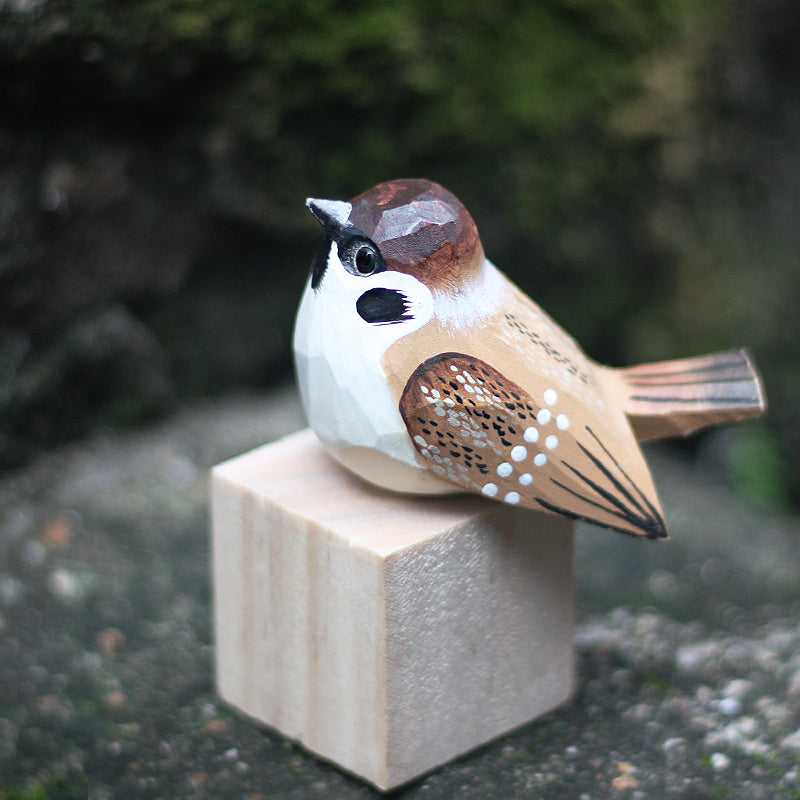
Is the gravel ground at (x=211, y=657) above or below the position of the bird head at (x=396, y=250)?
below

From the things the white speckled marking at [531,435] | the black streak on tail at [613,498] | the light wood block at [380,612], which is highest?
the white speckled marking at [531,435]

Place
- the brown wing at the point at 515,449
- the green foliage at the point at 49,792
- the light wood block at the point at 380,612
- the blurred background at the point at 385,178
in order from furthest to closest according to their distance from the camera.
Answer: the blurred background at the point at 385,178, the green foliage at the point at 49,792, the light wood block at the point at 380,612, the brown wing at the point at 515,449

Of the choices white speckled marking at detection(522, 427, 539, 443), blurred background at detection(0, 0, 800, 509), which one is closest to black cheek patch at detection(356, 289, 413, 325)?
white speckled marking at detection(522, 427, 539, 443)

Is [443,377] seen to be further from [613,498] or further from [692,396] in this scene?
[692,396]

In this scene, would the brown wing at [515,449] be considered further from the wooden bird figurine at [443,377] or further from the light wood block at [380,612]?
the light wood block at [380,612]

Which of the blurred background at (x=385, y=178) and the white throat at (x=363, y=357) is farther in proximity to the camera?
the blurred background at (x=385, y=178)

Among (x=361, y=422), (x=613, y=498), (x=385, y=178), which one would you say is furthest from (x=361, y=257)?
(x=385, y=178)

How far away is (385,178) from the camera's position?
308 cm

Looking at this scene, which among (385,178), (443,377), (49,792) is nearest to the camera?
(443,377)

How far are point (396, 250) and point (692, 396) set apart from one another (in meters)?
0.61

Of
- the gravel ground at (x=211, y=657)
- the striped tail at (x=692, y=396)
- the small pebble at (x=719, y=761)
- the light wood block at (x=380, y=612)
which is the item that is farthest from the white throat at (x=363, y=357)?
the small pebble at (x=719, y=761)

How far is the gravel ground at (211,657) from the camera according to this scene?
200 centimetres

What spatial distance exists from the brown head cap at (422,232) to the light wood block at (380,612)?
41cm

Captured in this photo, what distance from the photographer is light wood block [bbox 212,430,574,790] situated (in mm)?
1855
